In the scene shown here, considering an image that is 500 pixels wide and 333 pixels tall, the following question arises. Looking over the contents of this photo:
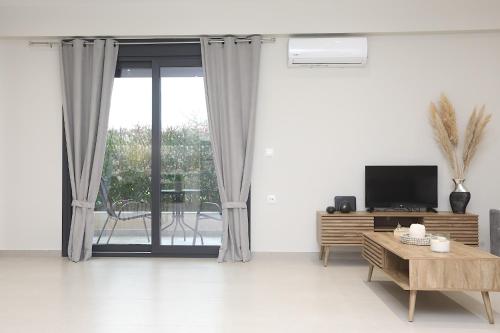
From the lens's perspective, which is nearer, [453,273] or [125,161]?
[453,273]

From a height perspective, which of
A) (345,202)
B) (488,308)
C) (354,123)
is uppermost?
(354,123)

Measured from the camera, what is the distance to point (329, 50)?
16.4 feet

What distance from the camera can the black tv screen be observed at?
5027 millimetres

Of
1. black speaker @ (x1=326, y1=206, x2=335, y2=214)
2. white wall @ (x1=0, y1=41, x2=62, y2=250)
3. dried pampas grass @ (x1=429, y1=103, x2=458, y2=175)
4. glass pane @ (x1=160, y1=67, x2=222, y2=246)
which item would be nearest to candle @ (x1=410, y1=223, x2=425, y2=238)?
black speaker @ (x1=326, y1=206, x2=335, y2=214)

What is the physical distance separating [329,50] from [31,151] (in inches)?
161

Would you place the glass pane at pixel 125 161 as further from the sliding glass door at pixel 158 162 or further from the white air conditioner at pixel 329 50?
the white air conditioner at pixel 329 50

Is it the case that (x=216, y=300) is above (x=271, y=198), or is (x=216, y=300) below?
below

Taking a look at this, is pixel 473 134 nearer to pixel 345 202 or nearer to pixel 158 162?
pixel 345 202

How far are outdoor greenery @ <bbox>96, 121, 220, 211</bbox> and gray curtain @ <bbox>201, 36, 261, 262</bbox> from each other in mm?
288

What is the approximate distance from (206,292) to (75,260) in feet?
7.12

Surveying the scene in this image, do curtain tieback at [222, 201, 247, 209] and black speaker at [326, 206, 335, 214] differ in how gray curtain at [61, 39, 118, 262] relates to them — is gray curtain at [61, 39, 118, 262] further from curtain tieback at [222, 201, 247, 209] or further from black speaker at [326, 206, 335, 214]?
black speaker at [326, 206, 335, 214]

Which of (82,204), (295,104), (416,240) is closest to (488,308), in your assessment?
(416,240)

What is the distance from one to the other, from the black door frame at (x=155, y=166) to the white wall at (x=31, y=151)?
136mm

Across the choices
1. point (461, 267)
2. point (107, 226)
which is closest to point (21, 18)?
point (107, 226)
